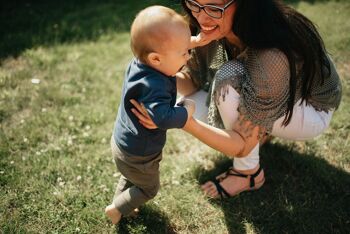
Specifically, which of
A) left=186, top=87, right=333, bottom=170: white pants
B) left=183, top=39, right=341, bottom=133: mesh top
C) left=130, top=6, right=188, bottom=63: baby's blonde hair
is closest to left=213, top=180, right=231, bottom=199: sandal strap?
left=186, top=87, right=333, bottom=170: white pants

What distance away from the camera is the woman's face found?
7.53 ft

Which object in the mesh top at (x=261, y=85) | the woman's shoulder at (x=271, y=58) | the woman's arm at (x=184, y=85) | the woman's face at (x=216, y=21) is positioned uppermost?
the woman's face at (x=216, y=21)

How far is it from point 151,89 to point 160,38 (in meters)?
0.26

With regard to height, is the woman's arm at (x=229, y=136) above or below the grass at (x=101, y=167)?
above

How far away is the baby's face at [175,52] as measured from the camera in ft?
6.22

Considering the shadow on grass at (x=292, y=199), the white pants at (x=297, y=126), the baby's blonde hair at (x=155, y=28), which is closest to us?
the baby's blonde hair at (x=155, y=28)

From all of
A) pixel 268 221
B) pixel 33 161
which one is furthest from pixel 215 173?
pixel 33 161

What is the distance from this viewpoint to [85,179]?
2998 millimetres

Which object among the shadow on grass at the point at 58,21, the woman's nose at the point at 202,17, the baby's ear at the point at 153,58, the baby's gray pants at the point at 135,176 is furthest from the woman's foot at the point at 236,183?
the shadow on grass at the point at 58,21

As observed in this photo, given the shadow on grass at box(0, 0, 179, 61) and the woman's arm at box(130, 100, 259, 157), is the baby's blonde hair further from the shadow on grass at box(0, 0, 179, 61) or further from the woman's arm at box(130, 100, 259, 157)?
the shadow on grass at box(0, 0, 179, 61)

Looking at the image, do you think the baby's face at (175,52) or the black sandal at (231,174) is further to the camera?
the black sandal at (231,174)

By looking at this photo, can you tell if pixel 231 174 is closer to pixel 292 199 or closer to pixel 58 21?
pixel 292 199

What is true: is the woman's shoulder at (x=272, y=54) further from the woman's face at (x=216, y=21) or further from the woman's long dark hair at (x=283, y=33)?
the woman's face at (x=216, y=21)

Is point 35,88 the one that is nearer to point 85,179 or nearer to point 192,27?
point 85,179
